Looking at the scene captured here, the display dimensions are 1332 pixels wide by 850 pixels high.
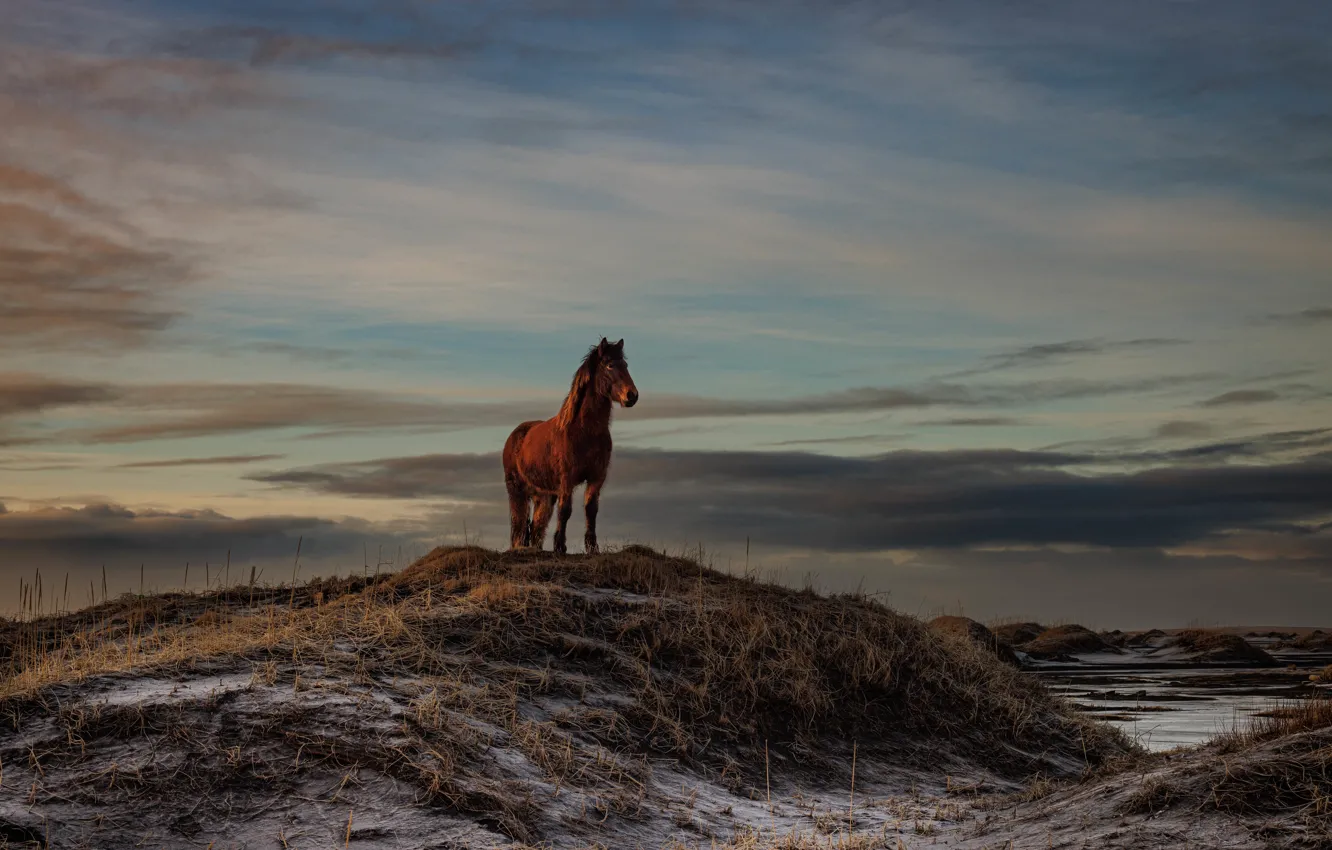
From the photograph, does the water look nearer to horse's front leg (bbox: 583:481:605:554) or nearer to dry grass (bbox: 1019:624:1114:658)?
dry grass (bbox: 1019:624:1114:658)

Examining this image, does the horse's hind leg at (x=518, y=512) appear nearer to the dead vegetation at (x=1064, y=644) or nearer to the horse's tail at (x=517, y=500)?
the horse's tail at (x=517, y=500)

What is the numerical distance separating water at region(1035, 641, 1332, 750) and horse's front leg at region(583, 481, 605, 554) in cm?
886

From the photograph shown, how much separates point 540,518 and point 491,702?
752 centimetres

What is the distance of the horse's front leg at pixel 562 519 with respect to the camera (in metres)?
18.6

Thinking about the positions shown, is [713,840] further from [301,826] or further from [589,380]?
[589,380]

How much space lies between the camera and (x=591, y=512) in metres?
18.8

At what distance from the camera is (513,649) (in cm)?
1455

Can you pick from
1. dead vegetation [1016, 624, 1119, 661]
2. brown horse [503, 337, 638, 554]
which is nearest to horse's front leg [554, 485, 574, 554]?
brown horse [503, 337, 638, 554]

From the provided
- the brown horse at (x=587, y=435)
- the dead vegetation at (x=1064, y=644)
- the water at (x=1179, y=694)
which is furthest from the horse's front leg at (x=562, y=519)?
the dead vegetation at (x=1064, y=644)

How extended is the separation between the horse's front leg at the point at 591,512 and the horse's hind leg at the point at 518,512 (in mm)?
2270

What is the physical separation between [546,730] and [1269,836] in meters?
6.96

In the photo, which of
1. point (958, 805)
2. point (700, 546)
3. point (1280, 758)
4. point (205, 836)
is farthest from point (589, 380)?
point (1280, 758)

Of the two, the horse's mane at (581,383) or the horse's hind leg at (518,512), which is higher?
the horse's mane at (581,383)

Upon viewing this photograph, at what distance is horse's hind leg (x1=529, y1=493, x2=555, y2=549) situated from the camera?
20.0m
